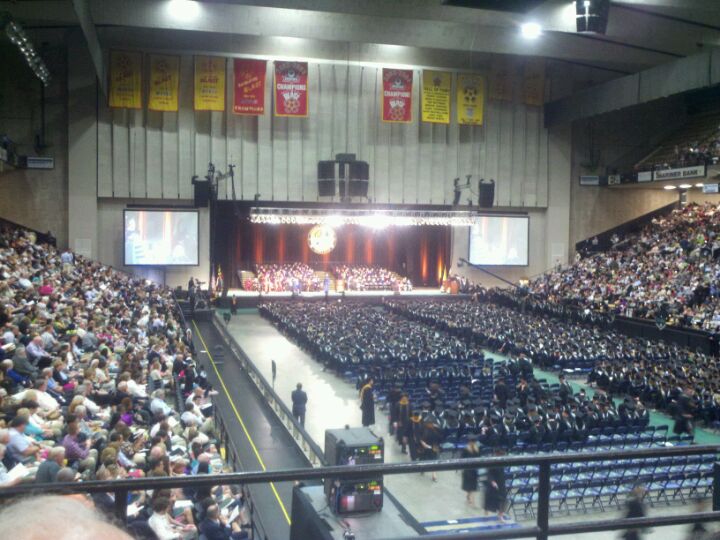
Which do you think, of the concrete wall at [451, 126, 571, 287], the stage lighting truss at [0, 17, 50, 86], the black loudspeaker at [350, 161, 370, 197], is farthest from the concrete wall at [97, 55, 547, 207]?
the stage lighting truss at [0, 17, 50, 86]

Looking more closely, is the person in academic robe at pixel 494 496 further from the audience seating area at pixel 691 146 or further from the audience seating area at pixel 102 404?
the audience seating area at pixel 691 146

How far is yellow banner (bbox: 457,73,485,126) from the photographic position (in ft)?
115

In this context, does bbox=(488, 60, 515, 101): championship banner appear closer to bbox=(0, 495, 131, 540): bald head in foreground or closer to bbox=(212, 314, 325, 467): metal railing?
bbox=(212, 314, 325, 467): metal railing

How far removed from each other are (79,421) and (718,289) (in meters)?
22.9

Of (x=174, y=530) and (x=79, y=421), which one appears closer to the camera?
(x=174, y=530)

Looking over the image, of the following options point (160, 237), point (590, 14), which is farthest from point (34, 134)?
point (590, 14)

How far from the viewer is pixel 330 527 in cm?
589

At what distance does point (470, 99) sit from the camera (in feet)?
116

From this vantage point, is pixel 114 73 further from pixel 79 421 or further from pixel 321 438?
pixel 79 421

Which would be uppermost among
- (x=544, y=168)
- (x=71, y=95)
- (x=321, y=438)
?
(x=71, y=95)

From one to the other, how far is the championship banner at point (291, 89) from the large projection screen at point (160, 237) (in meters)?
6.47

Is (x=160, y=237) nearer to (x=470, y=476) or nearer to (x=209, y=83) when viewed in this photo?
(x=209, y=83)

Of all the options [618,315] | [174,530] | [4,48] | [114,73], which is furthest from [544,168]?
[174,530]

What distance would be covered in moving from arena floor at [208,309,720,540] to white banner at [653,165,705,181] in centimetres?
1486
